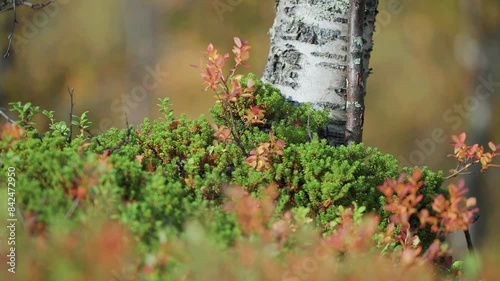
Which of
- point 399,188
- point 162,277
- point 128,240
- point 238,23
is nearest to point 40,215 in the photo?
point 128,240

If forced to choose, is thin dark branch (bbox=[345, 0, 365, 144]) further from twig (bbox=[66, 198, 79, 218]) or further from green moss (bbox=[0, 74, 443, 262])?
twig (bbox=[66, 198, 79, 218])

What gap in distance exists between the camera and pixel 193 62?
11.5 meters

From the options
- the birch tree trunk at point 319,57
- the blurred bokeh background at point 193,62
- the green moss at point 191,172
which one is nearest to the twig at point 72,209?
the green moss at point 191,172

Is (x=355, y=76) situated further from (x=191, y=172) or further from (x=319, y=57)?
(x=191, y=172)

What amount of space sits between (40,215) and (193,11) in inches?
397

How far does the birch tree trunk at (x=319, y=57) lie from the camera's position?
3656 millimetres

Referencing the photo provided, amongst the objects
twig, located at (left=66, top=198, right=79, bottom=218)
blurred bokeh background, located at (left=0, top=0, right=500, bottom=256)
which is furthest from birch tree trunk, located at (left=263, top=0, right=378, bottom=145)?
blurred bokeh background, located at (left=0, top=0, right=500, bottom=256)

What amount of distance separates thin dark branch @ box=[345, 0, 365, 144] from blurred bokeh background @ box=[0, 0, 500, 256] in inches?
310

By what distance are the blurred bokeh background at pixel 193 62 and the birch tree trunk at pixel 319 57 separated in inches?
305

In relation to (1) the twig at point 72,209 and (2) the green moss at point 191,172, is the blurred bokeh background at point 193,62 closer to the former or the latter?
(2) the green moss at point 191,172

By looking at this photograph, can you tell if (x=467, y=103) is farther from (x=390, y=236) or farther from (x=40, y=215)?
(x=40, y=215)

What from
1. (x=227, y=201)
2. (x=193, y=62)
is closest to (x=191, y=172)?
(x=227, y=201)

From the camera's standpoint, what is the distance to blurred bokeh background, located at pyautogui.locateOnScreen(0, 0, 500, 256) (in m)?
11.6

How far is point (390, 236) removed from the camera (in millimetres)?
2838
